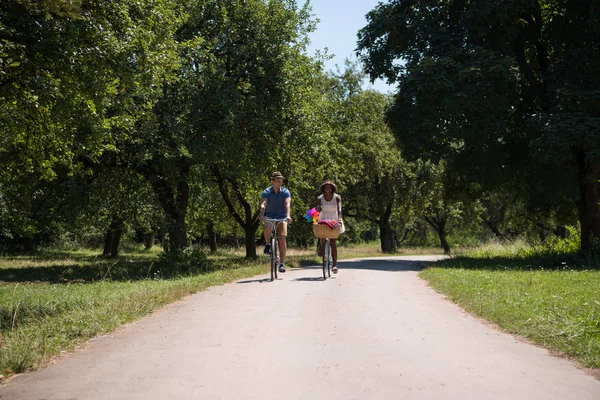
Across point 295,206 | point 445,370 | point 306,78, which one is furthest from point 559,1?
point 445,370

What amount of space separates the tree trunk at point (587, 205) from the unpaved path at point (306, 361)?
1420cm

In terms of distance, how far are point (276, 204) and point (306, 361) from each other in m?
7.41

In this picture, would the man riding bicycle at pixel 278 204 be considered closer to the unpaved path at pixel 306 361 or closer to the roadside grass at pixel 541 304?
the roadside grass at pixel 541 304

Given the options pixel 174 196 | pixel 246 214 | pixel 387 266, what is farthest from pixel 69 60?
pixel 246 214

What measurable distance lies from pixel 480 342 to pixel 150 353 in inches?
139

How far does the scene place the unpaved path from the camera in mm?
4398

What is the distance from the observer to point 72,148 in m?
17.8

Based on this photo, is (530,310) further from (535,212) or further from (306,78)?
(535,212)

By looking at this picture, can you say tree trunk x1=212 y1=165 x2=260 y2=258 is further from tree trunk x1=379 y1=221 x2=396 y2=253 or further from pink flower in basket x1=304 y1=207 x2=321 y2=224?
tree trunk x1=379 y1=221 x2=396 y2=253

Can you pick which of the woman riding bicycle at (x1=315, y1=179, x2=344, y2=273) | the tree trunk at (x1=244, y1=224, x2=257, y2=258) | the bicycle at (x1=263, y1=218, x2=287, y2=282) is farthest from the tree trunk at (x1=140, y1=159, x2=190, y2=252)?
the bicycle at (x1=263, y1=218, x2=287, y2=282)

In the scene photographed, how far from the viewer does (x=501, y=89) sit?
783 inches

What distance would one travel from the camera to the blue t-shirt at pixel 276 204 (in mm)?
12477

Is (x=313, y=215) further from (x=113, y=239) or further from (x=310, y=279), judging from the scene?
(x=113, y=239)

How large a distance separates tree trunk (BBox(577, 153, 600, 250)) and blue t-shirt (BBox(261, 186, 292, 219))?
12.6m
